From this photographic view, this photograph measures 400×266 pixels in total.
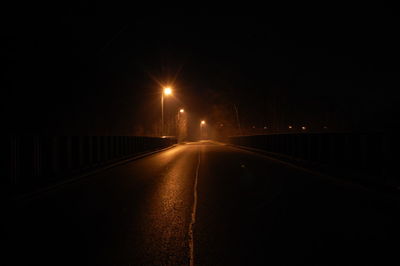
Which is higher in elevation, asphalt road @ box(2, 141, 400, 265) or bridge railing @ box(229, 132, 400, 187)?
bridge railing @ box(229, 132, 400, 187)

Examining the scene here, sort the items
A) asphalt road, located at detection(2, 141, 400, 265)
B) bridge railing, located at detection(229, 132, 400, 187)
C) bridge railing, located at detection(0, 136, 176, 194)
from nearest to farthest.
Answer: asphalt road, located at detection(2, 141, 400, 265), bridge railing, located at detection(0, 136, 176, 194), bridge railing, located at detection(229, 132, 400, 187)

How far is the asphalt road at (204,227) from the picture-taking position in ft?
13.6

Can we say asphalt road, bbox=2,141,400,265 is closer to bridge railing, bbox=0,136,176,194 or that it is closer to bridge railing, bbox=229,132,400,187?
bridge railing, bbox=0,136,176,194

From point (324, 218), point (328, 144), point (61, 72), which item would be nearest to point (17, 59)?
point (61, 72)

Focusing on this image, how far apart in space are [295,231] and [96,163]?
1227cm

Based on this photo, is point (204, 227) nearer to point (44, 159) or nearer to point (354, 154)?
point (44, 159)

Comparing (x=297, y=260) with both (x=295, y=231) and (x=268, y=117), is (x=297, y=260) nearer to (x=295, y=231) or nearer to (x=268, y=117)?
(x=295, y=231)

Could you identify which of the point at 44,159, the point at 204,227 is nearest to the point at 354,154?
the point at 204,227

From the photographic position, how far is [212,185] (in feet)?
32.0

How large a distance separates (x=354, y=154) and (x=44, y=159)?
11175mm

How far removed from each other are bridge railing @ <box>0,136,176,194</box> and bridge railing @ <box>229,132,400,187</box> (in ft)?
35.0

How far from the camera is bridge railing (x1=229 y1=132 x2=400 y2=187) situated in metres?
9.27

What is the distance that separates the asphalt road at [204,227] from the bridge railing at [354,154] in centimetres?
146

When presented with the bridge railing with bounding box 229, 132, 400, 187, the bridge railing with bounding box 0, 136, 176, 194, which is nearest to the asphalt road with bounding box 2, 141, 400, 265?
the bridge railing with bounding box 0, 136, 176, 194
